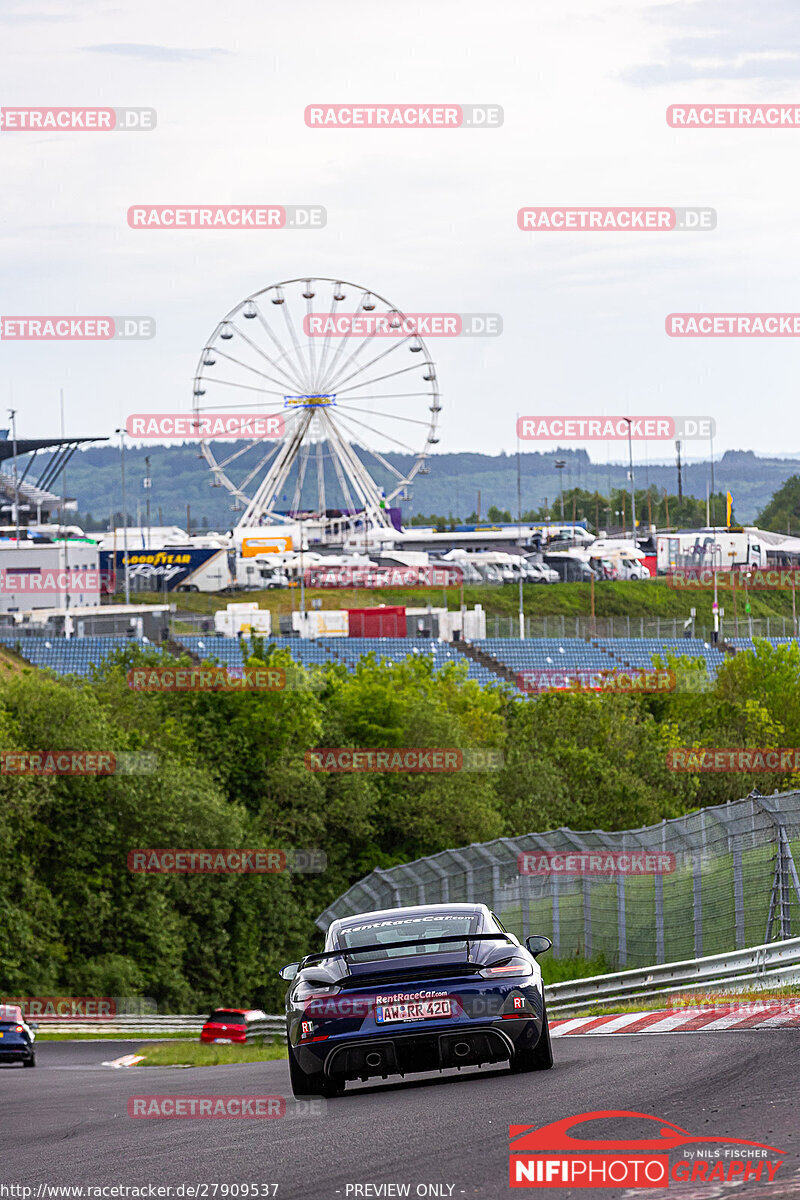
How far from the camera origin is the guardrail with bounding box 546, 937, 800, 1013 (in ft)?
45.4

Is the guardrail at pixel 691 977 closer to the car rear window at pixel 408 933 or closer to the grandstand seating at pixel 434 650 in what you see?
the car rear window at pixel 408 933

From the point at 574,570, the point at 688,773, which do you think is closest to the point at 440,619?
the point at 688,773

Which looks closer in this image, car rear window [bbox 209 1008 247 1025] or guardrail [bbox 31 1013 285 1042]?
car rear window [bbox 209 1008 247 1025]

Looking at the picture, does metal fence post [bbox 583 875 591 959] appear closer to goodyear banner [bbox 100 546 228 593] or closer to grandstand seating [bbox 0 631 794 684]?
grandstand seating [bbox 0 631 794 684]

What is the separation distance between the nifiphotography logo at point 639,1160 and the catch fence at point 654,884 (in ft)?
26.9

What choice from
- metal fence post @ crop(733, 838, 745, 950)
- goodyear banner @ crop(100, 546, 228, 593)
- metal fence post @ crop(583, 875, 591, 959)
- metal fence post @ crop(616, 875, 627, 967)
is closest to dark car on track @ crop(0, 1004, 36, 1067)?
metal fence post @ crop(583, 875, 591, 959)

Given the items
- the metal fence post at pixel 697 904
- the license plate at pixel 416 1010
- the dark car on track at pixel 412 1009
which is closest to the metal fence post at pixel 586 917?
the metal fence post at pixel 697 904

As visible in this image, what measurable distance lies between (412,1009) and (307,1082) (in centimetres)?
91

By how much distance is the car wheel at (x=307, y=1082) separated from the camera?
9.65 m

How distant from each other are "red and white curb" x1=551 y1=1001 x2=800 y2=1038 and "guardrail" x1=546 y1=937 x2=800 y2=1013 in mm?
550

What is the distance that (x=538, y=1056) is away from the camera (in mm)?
9977

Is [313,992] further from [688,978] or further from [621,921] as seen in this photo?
[621,921]

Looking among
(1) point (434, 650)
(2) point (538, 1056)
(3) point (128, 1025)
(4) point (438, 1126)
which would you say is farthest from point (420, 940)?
(1) point (434, 650)

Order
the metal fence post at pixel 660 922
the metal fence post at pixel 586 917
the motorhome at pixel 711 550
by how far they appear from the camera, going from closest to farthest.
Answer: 1. the metal fence post at pixel 660 922
2. the metal fence post at pixel 586 917
3. the motorhome at pixel 711 550
